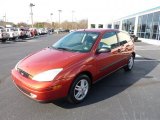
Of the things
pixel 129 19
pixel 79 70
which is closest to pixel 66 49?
pixel 79 70

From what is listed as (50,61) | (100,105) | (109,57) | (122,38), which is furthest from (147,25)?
(50,61)

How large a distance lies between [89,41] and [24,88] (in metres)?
2.03

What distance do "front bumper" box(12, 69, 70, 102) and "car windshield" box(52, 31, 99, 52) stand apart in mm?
1220

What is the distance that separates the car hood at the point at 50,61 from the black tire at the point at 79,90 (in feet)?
1.35

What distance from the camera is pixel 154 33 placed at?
64.1 ft

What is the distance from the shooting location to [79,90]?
13.0 ft

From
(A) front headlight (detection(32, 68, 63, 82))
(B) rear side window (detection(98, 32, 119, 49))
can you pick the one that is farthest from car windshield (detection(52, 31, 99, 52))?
(A) front headlight (detection(32, 68, 63, 82))

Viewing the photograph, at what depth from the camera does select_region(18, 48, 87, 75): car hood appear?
3.59 m

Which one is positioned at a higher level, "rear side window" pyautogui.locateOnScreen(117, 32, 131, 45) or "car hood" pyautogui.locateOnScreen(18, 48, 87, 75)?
"rear side window" pyautogui.locateOnScreen(117, 32, 131, 45)

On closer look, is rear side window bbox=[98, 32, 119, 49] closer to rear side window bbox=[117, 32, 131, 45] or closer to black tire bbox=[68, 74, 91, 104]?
rear side window bbox=[117, 32, 131, 45]

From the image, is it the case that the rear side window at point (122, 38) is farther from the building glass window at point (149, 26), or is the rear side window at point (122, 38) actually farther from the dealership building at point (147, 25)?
the building glass window at point (149, 26)

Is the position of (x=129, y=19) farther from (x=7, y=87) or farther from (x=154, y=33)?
(x=7, y=87)

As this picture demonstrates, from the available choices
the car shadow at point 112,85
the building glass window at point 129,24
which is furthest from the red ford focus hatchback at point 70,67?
the building glass window at point 129,24

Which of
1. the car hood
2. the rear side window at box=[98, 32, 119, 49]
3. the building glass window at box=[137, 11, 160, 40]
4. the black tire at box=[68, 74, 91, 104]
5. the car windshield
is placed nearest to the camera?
the car hood
